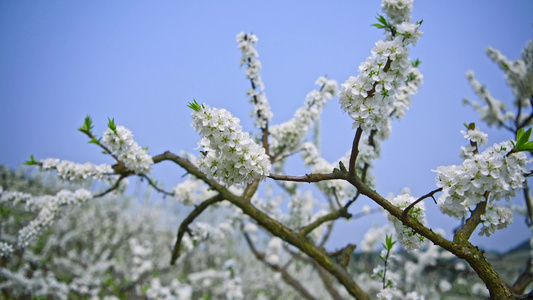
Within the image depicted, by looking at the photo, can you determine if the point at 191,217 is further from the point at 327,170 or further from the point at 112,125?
the point at 327,170

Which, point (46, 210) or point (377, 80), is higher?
point (46, 210)

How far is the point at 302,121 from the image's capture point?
3.87 m

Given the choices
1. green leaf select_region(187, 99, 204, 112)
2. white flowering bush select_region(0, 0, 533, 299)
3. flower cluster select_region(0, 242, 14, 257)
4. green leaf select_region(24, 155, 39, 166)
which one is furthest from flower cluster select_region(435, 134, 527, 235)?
flower cluster select_region(0, 242, 14, 257)

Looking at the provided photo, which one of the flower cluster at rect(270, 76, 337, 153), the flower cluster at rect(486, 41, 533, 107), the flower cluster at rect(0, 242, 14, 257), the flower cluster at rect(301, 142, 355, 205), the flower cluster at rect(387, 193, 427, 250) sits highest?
the flower cluster at rect(486, 41, 533, 107)

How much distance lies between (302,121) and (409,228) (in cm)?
231

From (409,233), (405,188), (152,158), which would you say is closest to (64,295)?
(152,158)

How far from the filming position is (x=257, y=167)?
4.82 ft

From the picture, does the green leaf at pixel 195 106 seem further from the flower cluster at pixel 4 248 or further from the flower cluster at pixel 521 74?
the flower cluster at pixel 521 74

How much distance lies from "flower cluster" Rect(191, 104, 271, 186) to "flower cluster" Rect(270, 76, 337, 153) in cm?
235

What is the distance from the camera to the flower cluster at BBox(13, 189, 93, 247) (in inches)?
135

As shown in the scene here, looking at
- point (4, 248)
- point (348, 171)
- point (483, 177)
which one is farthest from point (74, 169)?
point (483, 177)

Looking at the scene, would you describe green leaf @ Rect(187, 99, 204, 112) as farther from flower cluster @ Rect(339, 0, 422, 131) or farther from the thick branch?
the thick branch

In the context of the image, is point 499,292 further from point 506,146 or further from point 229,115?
point 229,115

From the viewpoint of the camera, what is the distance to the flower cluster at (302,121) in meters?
3.84
